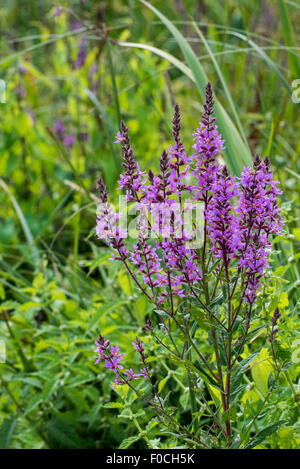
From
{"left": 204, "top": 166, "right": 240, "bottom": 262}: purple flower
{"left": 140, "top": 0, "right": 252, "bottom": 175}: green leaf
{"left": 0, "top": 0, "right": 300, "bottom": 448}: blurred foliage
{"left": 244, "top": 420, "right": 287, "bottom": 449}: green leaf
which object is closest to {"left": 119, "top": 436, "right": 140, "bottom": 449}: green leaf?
{"left": 0, "top": 0, "right": 300, "bottom": 448}: blurred foliage

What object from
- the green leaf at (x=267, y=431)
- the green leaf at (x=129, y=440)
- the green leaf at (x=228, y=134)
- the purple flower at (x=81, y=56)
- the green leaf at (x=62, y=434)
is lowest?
the green leaf at (x=62, y=434)

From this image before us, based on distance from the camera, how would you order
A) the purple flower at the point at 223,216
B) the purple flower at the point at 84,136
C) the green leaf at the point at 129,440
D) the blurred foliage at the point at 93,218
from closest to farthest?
the purple flower at the point at 223,216
the green leaf at the point at 129,440
the blurred foliage at the point at 93,218
the purple flower at the point at 84,136

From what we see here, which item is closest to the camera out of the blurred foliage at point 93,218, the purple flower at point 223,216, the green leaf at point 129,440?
the purple flower at point 223,216

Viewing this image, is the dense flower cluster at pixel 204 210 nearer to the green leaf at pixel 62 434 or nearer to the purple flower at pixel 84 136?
the green leaf at pixel 62 434

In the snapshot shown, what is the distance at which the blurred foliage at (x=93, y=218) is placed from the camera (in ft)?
4.11

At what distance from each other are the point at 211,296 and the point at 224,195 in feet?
0.67

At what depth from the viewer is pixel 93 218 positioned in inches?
91.4

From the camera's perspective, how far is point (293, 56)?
5.16 feet

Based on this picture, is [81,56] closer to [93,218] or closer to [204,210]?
[93,218]

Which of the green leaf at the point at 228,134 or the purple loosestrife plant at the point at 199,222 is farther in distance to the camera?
the green leaf at the point at 228,134

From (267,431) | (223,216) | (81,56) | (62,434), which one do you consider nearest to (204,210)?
(223,216)

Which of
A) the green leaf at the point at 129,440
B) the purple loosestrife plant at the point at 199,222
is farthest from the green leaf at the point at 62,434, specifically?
the purple loosestrife plant at the point at 199,222

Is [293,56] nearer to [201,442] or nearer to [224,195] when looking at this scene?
[224,195]
